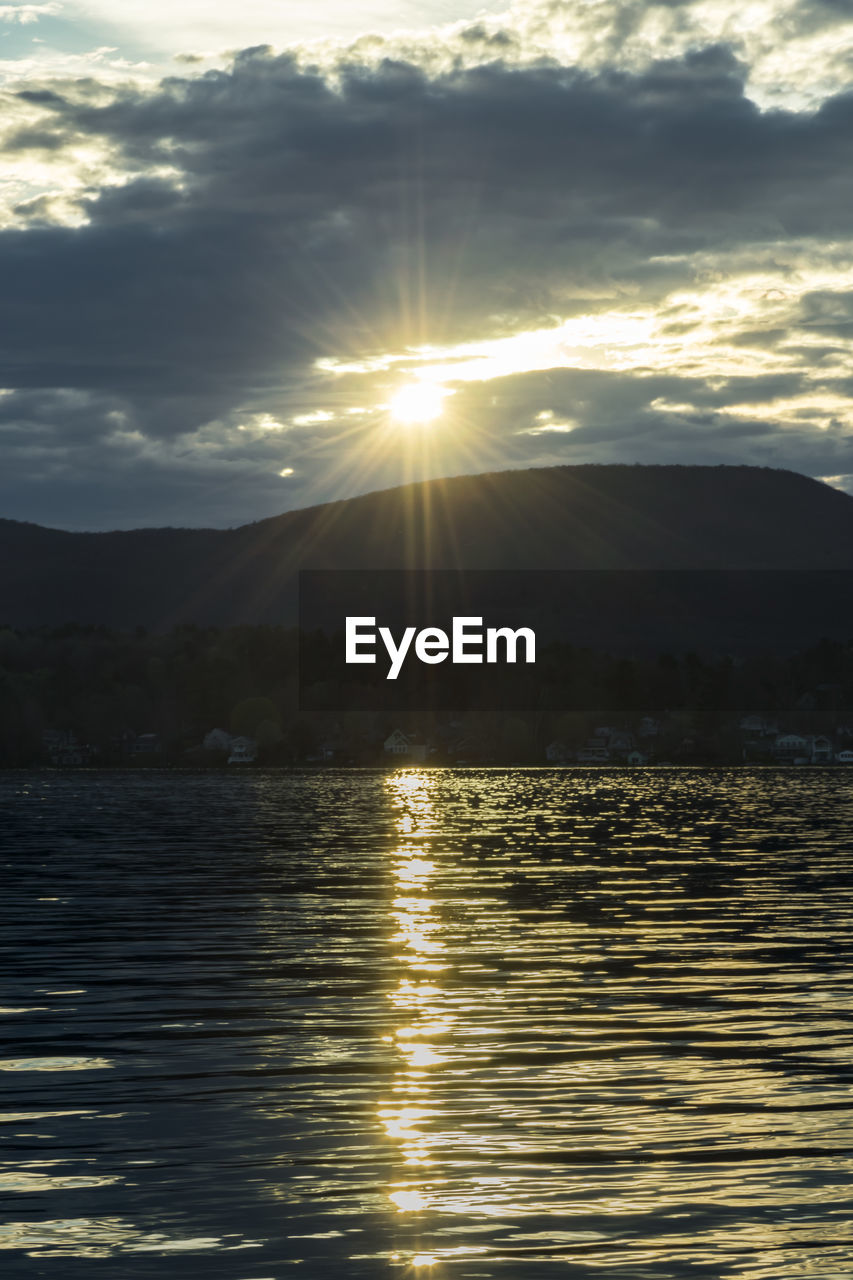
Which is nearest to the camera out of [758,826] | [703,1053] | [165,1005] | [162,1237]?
[162,1237]

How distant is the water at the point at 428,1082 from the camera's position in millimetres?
15914

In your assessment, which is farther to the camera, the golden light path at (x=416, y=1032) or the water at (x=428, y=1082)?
the golden light path at (x=416, y=1032)

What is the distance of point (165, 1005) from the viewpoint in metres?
31.4

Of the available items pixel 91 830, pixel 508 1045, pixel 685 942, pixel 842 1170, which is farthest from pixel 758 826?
pixel 842 1170

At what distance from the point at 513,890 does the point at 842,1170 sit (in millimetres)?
40066

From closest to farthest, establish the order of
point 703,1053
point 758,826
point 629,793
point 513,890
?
1. point 703,1053
2. point 513,890
3. point 758,826
4. point 629,793

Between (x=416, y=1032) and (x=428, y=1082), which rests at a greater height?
(x=428, y=1082)

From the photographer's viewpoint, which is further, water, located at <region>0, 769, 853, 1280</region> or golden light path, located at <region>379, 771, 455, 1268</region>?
golden light path, located at <region>379, 771, 455, 1268</region>

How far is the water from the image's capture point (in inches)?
627

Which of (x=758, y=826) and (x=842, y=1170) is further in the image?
(x=758, y=826)

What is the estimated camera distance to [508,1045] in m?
26.8

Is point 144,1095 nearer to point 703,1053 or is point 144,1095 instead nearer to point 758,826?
point 703,1053

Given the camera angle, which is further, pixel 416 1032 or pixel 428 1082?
pixel 416 1032

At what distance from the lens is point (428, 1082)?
2373cm
